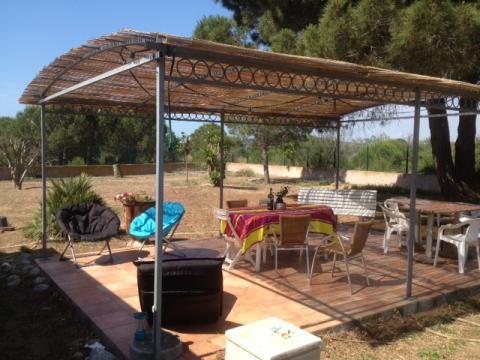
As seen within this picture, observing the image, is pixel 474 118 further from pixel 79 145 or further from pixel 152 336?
pixel 79 145

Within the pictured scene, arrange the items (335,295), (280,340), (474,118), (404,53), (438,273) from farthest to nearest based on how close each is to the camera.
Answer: (474,118), (404,53), (438,273), (335,295), (280,340)

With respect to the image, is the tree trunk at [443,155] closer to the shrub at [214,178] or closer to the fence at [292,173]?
the fence at [292,173]

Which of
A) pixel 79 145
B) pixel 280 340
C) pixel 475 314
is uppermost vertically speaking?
pixel 79 145

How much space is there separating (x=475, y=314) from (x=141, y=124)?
27.0 metres

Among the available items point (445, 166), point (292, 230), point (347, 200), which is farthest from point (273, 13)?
point (292, 230)

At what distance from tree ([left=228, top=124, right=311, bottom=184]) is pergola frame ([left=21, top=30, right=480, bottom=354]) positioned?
408 inches

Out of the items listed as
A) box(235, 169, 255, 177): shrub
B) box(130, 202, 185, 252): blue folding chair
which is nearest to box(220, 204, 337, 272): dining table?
box(130, 202, 185, 252): blue folding chair

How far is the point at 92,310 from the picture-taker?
13.6 ft

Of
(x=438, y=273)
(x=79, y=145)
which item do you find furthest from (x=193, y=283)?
(x=79, y=145)

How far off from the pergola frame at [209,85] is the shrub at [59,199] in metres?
1.74

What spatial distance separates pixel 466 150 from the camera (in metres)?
12.0

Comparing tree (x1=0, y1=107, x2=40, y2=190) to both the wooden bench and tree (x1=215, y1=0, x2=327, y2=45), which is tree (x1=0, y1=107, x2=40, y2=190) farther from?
the wooden bench

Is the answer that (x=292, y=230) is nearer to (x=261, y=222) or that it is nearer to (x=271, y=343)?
(x=261, y=222)

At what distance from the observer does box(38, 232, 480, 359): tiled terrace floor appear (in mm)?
3779
